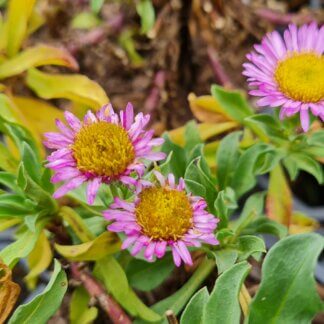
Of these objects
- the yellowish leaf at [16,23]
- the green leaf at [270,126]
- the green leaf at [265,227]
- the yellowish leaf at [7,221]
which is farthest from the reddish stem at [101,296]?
the yellowish leaf at [16,23]

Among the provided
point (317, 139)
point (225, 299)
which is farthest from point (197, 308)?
point (317, 139)

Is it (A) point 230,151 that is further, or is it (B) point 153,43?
(B) point 153,43

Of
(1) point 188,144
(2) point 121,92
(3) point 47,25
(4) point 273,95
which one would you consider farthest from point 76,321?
(3) point 47,25

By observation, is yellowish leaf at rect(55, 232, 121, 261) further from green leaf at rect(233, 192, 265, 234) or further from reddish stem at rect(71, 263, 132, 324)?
green leaf at rect(233, 192, 265, 234)

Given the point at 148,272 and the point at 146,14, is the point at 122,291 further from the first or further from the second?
the point at 146,14

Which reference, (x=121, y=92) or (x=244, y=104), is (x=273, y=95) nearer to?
(x=244, y=104)

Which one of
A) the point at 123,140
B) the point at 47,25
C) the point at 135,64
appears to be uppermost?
the point at 123,140

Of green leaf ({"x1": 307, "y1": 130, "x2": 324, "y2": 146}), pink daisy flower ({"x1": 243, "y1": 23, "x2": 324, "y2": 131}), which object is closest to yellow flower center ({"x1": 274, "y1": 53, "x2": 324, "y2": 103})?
pink daisy flower ({"x1": 243, "y1": 23, "x2": 324, "y2": 131})
